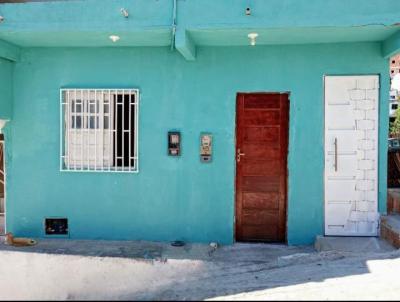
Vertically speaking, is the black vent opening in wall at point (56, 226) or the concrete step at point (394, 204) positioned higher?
the concrete step at point (394, 204)

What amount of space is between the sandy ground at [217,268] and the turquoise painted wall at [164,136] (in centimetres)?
44

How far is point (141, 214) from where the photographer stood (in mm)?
6680

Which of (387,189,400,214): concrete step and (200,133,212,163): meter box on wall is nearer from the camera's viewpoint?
(200,133,212,163): meter box on wall

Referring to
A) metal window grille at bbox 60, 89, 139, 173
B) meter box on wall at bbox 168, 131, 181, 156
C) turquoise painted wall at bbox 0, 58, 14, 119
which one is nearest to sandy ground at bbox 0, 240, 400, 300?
metal window grille at bbox 60, 89, 139, 173

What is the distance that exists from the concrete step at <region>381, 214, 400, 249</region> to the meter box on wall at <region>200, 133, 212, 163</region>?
2.76m

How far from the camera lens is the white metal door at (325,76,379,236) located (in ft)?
20.9

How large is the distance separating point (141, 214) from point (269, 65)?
3046 millimetres

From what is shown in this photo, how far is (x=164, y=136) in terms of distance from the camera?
6.59 metres

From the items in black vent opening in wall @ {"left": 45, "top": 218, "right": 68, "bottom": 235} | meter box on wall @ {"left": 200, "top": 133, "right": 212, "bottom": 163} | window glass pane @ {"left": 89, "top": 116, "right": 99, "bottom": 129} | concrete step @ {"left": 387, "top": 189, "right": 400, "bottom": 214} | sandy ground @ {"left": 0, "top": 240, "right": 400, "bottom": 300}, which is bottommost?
sandy ground @ {"left": 0, "top": 240, "right": 400, "bottom": 300}

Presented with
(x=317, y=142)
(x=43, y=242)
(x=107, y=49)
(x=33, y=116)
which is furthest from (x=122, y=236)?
(x=317, y=142)

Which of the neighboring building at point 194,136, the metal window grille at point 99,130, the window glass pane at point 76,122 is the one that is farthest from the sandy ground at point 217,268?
the window glass pane at point 76,122

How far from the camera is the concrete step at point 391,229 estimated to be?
582 cm

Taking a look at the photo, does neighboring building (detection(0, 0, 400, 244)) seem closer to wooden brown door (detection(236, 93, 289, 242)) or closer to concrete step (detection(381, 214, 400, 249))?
wooden brown door (detection(236, 93, 289, 242))

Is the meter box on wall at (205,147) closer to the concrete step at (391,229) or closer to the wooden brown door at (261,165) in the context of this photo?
the wooden brown door at (261,165)
